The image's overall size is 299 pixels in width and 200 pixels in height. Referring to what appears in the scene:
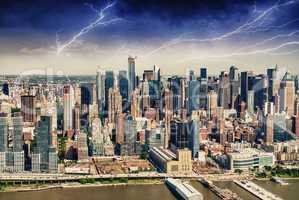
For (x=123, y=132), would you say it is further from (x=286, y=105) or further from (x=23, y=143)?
(x=286, y=105)

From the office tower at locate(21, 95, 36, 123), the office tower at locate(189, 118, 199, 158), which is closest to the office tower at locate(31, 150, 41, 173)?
the office tower at locate(21, 95, 36, 123)

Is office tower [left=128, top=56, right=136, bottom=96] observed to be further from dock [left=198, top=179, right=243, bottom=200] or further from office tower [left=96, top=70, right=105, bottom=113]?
dock [left=198, top=179, right=243, bottom=200]

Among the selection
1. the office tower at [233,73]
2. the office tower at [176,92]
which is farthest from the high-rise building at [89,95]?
the office tower at [233,73]

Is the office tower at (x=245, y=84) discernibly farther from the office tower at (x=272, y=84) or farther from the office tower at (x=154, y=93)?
the office tower at (x=154, y=93)

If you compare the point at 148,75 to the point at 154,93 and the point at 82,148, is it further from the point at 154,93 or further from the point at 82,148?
the point at 82,148

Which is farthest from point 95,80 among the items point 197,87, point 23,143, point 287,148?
point 287,148
